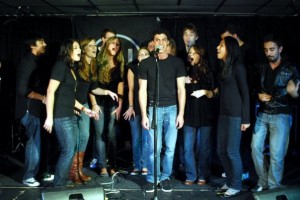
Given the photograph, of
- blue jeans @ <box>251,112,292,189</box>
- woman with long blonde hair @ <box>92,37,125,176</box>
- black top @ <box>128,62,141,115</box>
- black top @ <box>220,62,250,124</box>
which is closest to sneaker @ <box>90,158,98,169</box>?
woman with long blonde hair @ <box>92,37,125,176</box>

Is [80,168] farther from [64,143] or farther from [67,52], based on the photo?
[67,52]

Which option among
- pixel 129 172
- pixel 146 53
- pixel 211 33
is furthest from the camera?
pixel 211 33

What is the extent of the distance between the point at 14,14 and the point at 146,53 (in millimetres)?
3582

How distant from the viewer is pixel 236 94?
3.77 metres

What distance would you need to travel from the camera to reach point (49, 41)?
672 cm

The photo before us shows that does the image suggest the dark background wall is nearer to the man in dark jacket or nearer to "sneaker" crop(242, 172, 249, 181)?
the man in dark jacket

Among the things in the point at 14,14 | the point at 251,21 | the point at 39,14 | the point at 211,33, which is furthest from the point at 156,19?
the point at 14,14

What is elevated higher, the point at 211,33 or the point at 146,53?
the point at 211,33

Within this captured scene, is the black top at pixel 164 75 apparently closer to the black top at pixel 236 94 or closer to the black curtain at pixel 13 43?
the black top at pixel 236 94

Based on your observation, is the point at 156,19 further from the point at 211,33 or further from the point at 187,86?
the point at 187,86

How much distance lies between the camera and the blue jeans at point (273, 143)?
12.1ft

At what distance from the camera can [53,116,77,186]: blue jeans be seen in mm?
3742

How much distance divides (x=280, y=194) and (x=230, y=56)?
163 centimetres

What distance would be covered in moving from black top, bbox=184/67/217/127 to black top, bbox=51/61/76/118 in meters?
1.51
